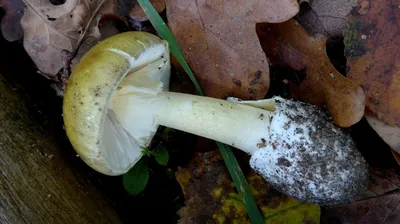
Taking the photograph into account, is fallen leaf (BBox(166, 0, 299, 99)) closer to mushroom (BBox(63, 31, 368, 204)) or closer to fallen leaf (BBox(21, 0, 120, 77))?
mushroom (BBox(63, 31, 368, 204))

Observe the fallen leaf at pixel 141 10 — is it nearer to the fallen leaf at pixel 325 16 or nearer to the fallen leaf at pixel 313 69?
the fallen leaf at pixel 313 69

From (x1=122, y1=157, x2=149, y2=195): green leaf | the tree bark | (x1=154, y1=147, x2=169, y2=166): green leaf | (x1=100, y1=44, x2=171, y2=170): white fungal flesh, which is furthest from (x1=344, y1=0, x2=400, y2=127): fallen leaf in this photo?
the tree bark

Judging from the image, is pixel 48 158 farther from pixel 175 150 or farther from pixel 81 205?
pixel 175 150

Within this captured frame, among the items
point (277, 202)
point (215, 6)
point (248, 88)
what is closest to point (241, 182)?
point (277, 202)

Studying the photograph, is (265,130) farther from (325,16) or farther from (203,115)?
(325,16)

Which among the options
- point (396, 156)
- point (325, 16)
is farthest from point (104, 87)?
point (396, 156)

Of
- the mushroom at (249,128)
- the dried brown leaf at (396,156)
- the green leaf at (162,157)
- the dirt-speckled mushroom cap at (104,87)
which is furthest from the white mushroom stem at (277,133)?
the green leaf at (162,157)
